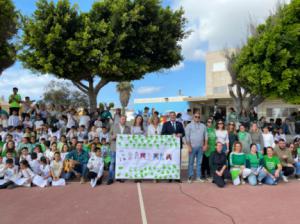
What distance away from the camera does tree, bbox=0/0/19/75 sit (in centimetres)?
1590

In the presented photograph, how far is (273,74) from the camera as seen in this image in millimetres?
15164

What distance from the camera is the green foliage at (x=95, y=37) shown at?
507 inches

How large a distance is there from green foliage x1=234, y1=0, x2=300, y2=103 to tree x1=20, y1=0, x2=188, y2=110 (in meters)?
4.61

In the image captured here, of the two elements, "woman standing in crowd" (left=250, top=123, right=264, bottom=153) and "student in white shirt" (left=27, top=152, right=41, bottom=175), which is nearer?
"student in white shirt" (left=27, top=152, right=41, bottom=175)

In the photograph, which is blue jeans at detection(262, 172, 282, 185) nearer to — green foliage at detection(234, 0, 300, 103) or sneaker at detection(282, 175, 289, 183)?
sneaker at detection(282, 175, 289, 183)

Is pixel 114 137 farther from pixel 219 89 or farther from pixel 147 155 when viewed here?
pixel 219 89

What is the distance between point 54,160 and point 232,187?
516 centimetres

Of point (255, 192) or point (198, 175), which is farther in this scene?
point (198, 175)

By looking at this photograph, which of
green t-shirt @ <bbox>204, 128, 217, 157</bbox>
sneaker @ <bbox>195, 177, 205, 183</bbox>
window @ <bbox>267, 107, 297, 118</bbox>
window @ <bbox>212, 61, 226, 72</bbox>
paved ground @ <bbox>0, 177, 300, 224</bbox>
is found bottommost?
paved ground @ <bbox>0, 177, 300, 224</bbox>

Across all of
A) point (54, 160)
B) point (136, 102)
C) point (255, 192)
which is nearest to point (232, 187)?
point (255, 192)

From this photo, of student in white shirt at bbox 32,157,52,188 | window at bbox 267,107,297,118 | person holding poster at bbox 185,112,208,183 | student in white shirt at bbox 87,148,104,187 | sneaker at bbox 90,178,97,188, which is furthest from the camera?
window at bbox 267,107,297,118

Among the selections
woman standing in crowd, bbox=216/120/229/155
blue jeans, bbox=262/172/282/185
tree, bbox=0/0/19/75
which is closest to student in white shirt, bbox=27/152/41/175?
woman standing in crowd, bbox=216/120/229/155

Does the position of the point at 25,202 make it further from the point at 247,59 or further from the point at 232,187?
the point at 247,59

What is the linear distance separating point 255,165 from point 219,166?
1.11 metres
